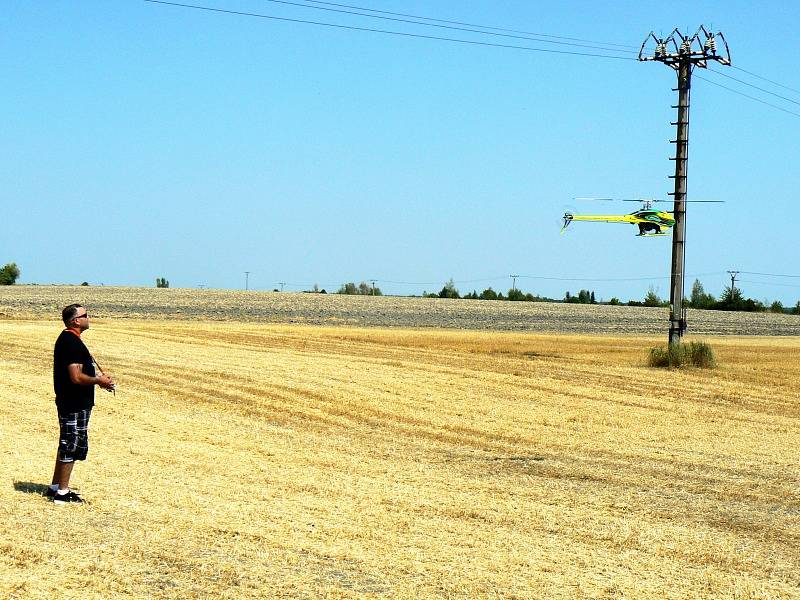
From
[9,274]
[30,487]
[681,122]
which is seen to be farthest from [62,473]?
[9,274]

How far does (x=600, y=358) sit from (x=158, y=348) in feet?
49.2

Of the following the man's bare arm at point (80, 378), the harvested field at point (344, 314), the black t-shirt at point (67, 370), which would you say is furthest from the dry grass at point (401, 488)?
the harvested field at point (344, 314)

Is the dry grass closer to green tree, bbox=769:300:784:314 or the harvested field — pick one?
the harvested field

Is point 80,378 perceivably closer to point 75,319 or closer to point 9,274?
point 75,319

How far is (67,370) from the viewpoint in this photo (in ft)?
34.9

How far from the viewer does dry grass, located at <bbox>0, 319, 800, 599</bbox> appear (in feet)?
28.5

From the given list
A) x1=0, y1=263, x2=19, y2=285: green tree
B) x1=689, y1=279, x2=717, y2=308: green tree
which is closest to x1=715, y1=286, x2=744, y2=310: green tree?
x1=689, y1=279, x2=717, y2=308: green tree

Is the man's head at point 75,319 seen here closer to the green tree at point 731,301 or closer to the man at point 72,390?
the man at point 72,390

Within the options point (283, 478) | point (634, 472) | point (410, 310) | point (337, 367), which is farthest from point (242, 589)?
point (410, 310)

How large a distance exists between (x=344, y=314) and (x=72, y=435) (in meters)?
60.0

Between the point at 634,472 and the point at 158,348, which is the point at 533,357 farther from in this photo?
the point at 634,472

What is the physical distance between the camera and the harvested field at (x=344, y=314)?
62188 mm

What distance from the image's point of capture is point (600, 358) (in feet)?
123

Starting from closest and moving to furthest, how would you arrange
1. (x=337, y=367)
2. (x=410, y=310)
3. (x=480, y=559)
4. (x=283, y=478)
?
(x=480, y=559) → (x=283, y=478) → (x=337, y=367) → (x=410, y=310)
